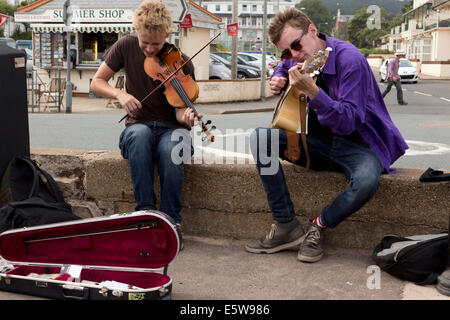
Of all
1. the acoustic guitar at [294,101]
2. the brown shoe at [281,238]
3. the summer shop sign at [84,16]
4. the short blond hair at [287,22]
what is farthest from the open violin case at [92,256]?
the summer shop sign at [84,16]

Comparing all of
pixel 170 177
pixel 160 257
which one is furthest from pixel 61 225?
pixel 170 177

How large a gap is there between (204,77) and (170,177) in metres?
19.0

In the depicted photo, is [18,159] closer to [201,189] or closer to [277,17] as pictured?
[201,189]

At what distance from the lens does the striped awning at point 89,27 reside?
19250 mm

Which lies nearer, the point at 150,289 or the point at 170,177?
the point at 150,289

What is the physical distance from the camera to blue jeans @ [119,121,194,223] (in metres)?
3.57

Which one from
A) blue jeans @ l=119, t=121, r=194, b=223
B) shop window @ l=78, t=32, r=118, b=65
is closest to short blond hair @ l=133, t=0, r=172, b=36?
blue jeans @ l=119, t=121, r=194, b=223

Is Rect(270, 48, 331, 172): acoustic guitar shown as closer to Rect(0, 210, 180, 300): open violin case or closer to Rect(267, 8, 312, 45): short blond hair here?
Rect(267, 8, 312, 45): short blond hair

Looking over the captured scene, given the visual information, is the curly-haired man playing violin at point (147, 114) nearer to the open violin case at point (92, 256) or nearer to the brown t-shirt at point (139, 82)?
the brown t-shirt at point (139, 82)

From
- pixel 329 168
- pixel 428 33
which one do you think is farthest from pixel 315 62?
pixel 428 33

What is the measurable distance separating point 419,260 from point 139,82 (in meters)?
2.11

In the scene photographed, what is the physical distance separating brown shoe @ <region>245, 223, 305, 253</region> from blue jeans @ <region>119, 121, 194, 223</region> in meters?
0.60

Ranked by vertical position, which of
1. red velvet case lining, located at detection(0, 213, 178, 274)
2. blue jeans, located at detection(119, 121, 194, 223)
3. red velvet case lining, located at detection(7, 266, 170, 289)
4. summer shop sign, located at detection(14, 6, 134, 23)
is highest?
summer shop sign, located at detection(14, 6, 134, 23)
